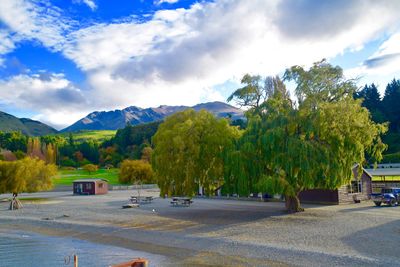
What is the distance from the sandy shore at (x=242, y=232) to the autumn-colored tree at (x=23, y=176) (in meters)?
15.2

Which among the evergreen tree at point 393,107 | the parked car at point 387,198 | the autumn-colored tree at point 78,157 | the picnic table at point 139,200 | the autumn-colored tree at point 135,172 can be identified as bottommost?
the picnic table at point 139,200

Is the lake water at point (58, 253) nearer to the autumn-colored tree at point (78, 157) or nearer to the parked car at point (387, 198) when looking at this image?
the parked car at point (387, 198)

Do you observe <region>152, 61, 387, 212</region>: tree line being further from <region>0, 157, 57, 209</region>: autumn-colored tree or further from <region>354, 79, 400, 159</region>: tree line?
<region>354, 79, 400, 159</region>: tree line

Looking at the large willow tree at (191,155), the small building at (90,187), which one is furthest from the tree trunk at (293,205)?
the small building at (90,187)

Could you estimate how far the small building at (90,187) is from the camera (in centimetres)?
6525

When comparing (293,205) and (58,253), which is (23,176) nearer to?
(58,253)

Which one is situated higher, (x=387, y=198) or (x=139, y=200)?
(x=387, y=198)

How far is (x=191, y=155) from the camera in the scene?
31.1m

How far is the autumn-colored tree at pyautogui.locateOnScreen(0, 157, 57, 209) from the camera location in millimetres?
54000

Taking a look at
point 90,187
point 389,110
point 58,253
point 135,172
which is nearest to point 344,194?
point 58,253

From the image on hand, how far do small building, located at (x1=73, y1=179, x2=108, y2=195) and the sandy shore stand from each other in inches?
989

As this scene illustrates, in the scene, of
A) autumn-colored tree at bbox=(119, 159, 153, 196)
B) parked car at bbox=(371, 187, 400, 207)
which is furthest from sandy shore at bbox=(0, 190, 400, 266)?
autumn-colored tree at bbox=(119, 159, 153, 196)

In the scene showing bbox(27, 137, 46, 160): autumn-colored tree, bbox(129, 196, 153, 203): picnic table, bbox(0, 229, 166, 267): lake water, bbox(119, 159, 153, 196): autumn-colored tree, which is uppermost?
bbox(27, 137, 46, 160): autumn-colored tree

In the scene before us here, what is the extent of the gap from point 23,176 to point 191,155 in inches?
1387
